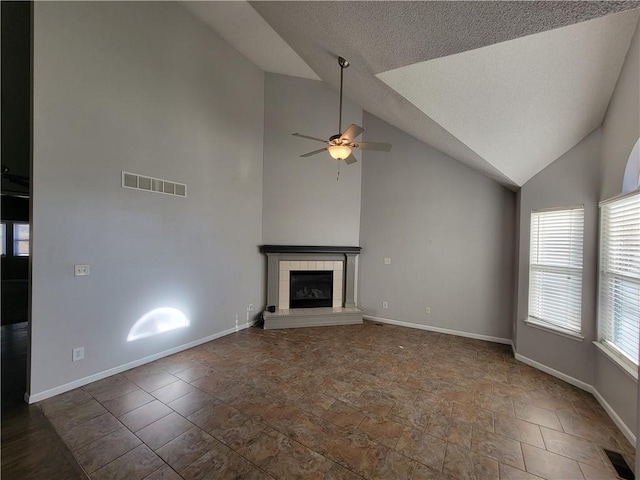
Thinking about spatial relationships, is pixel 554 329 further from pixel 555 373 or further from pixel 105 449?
pixel 105 449

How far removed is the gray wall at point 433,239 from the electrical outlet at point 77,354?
13.5 ft

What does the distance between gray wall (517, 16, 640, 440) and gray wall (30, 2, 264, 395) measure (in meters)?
4.16

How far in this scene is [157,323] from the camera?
3295 millimetres

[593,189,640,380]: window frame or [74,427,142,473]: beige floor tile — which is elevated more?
[593,189,640,380]: window frame

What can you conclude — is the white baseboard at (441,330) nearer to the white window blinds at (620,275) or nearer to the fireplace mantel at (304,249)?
the fireplace mantel at (304,249)

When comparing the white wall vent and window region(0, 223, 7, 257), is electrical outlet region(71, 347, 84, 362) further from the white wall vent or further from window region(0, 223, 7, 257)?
window region(0, 223, 7, 257)

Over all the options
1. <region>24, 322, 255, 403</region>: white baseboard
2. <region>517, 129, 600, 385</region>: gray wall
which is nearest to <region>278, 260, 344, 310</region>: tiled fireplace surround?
<region>24, 322, 255, 403</region>: white baseboard

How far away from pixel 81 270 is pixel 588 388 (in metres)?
5.35

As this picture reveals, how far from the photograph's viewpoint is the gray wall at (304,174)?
486cm

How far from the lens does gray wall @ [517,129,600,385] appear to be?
9.05 ft

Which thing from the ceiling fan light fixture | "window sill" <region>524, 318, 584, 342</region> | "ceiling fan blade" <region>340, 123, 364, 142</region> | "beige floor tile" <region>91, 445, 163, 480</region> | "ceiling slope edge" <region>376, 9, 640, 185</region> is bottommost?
"beige floor tile" <region>91, 445, 163, 480</region>

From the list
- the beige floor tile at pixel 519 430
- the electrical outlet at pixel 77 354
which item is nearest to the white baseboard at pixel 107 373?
the electrical outlet at pixel 77 354

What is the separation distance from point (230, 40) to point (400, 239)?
4297mm

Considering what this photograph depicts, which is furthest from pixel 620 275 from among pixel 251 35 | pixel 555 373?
pixel 251 35
